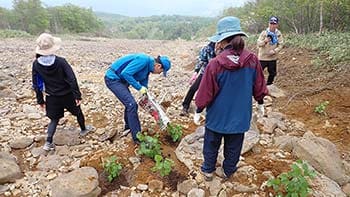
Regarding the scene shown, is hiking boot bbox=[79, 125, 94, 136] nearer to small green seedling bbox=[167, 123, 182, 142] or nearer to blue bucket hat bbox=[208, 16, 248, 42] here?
small green seedling bbox=[167, 123, 182, 142]

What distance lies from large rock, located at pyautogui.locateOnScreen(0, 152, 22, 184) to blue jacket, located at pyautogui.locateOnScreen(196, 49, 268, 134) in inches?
96.4

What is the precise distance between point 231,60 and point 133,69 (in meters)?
1.65

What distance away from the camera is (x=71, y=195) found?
3.56 m

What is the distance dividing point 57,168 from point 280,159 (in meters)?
2.96

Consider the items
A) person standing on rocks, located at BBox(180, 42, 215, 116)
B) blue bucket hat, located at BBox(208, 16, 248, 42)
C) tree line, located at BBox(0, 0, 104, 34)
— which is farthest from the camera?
tree line, located at BBox(0, 0, 104, 34)

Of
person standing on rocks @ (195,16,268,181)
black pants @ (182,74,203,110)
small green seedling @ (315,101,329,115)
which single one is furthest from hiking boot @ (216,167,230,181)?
small green seedling @ (315,101,329,115)

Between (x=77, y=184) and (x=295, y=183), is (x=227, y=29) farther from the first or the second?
(x=77, y=184)

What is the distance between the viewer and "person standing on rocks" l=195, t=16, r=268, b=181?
125 inches

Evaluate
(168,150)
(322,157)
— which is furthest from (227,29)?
(322,157)

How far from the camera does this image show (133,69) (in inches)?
171

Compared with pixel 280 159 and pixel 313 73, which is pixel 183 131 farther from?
pixel 313 73

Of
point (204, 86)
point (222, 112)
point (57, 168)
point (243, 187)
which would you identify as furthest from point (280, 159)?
point (57, 168)

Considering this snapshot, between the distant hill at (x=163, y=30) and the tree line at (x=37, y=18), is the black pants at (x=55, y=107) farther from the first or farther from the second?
the tree line at (x=37, y=18)

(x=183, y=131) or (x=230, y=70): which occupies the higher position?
(x=230, y=70)
